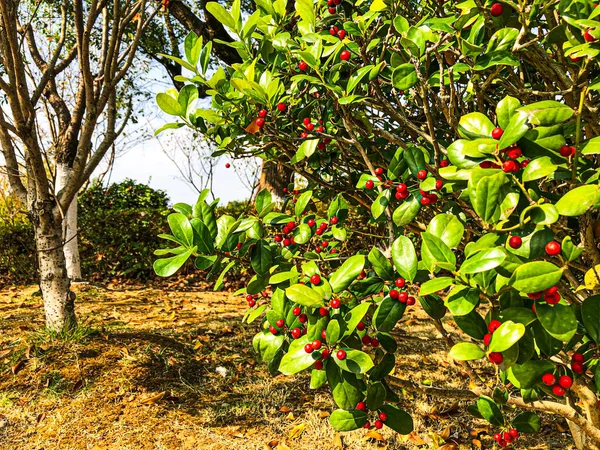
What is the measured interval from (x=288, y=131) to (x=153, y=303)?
5.18 metres

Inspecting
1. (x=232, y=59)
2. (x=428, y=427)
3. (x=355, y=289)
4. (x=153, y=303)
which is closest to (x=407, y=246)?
(x=355, y=289)

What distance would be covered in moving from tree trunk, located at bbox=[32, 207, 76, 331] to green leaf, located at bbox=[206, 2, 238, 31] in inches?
123

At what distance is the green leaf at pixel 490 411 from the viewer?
2.04 m

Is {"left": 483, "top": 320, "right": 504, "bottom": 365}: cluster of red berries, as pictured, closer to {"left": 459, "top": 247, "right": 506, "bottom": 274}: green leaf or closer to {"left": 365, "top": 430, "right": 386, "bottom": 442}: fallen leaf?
{"left": 459, "top": 247, "right": 506, "bottom": 274}: green leaf

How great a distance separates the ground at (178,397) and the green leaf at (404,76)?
133cm

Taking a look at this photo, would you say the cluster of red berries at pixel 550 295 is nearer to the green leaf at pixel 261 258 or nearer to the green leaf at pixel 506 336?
the green leaf at pixel 506 336

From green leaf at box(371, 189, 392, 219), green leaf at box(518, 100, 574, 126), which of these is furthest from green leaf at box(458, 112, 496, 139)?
green leaf at box(371, 189, 392, 219)

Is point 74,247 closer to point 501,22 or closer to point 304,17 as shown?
point 304,17

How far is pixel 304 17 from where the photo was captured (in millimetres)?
2088

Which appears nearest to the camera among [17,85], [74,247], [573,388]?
[573,388]

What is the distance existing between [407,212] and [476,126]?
0.49m

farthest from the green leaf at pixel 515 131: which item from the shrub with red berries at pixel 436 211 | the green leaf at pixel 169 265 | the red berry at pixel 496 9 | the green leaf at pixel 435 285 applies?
the green leaf at pixel 169 265

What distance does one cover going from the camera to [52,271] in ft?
14.1

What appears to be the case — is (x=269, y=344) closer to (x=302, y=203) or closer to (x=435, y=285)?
(x=302, y=203)
